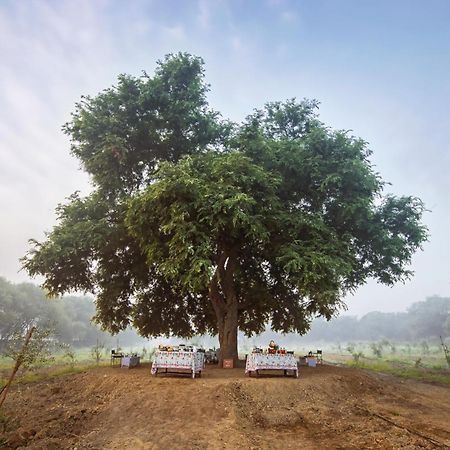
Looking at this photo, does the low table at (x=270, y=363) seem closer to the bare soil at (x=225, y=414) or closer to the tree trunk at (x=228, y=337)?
the bare soil at (x=225, y=414)

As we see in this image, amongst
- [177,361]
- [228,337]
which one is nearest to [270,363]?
[177,361]

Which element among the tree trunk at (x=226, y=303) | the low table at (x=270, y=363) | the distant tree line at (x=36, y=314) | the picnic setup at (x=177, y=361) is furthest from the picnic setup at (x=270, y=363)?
the distant tree line at (x=36, y=314)

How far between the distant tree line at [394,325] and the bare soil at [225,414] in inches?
4073

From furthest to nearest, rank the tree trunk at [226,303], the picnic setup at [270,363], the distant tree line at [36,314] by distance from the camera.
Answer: the distant tree line at [36,314] < the tree trunk at [226,303] < the picnic setup at [270,363]

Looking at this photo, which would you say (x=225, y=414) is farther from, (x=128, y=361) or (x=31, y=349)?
(x=128, y=361)

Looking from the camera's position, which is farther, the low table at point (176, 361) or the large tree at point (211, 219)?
the large tree at point (211, 219)

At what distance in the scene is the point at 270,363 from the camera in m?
16.5

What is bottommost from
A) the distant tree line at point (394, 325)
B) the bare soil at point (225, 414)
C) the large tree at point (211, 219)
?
the bare soil at point (225, 414)

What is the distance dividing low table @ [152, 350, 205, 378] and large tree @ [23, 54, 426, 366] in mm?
3413

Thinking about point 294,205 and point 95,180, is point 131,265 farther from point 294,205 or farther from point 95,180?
point 294,205

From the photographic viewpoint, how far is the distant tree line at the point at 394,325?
4322 inches

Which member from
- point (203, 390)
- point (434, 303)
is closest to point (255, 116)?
point (203, 390)

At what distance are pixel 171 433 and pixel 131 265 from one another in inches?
613

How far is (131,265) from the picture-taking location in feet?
78.8
